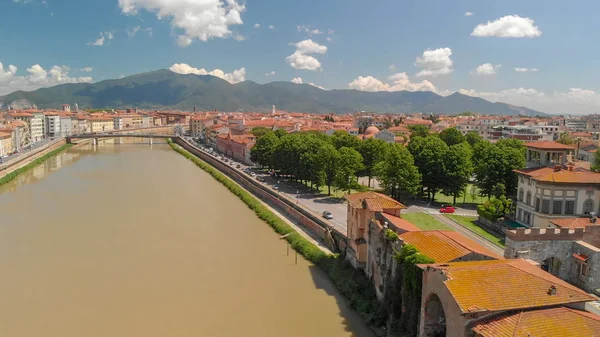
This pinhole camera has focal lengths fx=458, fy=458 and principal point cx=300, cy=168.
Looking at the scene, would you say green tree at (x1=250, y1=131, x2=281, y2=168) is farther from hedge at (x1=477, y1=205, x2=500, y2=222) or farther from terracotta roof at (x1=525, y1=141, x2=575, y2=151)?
terracotta roof at (x1=525, y1=141, x2=575, y2=151)

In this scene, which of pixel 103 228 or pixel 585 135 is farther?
pixel 585 135

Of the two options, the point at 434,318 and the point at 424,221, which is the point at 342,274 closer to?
the point at 434,318

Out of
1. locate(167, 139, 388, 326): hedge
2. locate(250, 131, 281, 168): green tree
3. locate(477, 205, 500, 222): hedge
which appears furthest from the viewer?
locate(250, 131, 281, 168): green tree

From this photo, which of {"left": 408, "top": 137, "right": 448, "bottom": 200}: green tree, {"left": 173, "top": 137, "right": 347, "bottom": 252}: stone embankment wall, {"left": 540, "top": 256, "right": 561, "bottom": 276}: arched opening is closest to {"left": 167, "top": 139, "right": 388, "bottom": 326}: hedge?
{"left": 173, "top": 137, "right": 347, "bottom": 252}: stone embankment wall

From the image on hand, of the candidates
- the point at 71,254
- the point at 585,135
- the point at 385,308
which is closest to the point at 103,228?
the point at 71,254

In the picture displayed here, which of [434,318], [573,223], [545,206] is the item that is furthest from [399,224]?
[545,206]

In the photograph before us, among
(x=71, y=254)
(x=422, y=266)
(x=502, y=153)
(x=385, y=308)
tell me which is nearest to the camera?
(x=422, y=266)

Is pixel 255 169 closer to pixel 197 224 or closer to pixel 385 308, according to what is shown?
pixel 197 224

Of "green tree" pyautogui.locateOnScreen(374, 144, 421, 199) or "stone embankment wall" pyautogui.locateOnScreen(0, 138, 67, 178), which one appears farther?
"stone embankment wall" pyautogui.locateOnScreen(0, 138, 67, 178)

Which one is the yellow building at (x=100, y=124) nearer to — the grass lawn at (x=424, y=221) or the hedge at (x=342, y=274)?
the hedge at (x=342, y=274)
